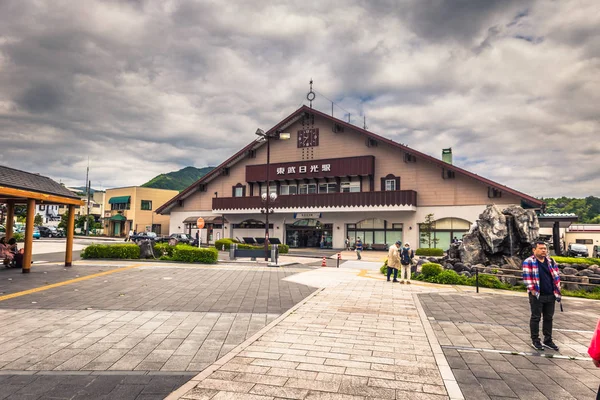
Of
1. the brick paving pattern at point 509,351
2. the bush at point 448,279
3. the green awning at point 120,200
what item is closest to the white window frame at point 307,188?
the bush at point 448,279

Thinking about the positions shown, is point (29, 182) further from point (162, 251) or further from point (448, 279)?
point (448, 279)

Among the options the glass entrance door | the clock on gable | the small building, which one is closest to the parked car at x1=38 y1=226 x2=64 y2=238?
the small building

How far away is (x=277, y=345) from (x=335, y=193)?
30341 millimetres

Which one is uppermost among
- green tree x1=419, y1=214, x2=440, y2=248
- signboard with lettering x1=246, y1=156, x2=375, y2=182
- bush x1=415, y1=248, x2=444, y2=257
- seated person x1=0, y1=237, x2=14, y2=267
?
signboard with lettering x1=246, y1=156, x2=375, y2=182

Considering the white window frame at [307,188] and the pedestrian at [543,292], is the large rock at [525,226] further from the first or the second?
the white window frame at [307,188]

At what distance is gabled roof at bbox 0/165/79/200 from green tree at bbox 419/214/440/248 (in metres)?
26.9

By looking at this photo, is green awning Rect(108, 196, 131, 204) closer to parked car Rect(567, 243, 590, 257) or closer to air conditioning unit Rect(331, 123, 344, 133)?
air conditioning unit Rect(331, 123, 344, 133)

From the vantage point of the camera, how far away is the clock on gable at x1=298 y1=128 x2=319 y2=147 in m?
39.3

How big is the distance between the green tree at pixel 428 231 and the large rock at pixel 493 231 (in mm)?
13190

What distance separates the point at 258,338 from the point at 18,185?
43.2 feet

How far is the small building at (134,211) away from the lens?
5800 cm

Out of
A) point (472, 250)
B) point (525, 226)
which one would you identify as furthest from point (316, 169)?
point (525, 226)

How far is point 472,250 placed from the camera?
18.9 meters

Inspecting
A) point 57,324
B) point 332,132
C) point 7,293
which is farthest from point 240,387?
point 332,132
